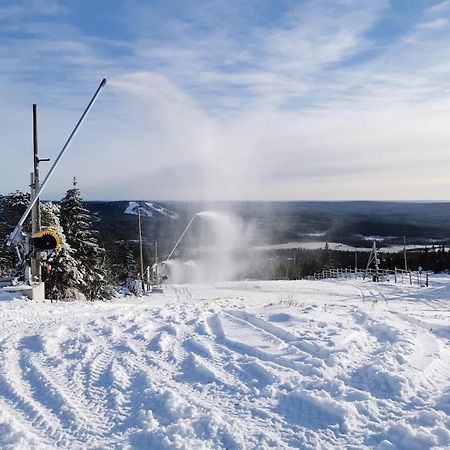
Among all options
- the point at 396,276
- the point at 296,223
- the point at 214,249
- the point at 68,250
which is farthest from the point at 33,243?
the point at 296,223

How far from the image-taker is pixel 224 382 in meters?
6.16

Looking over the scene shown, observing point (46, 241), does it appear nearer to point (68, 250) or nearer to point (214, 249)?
point (68, 250)

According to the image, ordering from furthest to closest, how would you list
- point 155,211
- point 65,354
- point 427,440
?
point 155,211
point 65,354
point 427,440

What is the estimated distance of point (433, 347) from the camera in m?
7.70

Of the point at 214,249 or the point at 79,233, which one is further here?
the point at 214,249

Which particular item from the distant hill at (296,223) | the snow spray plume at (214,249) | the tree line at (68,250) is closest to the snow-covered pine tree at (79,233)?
the tree line at (68,250)

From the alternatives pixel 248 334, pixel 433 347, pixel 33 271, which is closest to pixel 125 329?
pixel 248 334

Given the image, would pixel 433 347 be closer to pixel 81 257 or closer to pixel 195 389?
pixel 195 389

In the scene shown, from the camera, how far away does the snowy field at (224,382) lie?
15.7ft

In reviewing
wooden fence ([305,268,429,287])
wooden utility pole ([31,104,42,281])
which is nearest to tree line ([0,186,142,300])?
wooden utility pole ([31,104,42,281])

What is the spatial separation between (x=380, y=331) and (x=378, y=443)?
4130mm

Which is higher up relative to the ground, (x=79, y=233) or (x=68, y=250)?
(x=79, y=233)

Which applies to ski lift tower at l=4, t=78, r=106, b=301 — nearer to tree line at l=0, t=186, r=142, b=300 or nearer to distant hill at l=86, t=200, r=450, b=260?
tree line at l=0, t=186, r=142, b=300

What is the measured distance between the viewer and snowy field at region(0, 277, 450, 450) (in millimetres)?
4793
